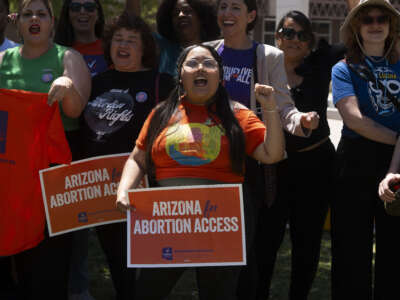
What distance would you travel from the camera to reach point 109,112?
13.2ft

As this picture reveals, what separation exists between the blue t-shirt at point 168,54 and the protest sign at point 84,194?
90cm

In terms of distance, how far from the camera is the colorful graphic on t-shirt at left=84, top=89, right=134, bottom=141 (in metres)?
4.01

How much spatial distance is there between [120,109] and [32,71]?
0.57 metres

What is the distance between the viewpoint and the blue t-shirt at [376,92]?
12.5ft

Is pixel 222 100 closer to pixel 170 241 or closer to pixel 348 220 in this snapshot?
pixel 170 241

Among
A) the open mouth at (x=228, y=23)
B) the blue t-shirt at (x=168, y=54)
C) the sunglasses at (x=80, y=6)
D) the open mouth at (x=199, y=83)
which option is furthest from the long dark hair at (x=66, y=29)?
the open mouth at (x=199, y=83)

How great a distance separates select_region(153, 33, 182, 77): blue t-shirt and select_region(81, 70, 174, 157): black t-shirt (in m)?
0.48

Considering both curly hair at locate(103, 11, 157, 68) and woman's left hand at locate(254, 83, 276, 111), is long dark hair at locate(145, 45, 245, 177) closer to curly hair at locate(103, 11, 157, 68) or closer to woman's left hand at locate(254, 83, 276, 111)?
woman's left hand at locate(254, 83, 276, 111)

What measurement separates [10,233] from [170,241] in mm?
1083

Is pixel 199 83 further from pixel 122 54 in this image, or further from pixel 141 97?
pixel 122 54

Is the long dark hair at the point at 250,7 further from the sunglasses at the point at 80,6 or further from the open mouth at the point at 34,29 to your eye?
the open mouth at the point at 34,29

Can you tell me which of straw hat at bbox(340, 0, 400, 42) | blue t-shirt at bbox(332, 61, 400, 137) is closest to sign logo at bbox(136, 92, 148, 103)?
blue t-shirt at bbox(332, 61, 400, 137)

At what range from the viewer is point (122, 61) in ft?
13.5

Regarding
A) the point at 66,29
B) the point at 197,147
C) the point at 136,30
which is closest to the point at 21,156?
the point at 136,30
